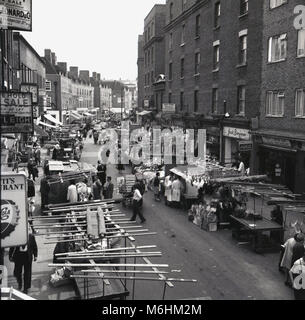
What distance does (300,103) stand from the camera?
69.6ft

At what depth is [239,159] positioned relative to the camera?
90.8 ft

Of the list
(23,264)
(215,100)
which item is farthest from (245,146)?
(23,264)

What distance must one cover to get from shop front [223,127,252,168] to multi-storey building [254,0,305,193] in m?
0.76

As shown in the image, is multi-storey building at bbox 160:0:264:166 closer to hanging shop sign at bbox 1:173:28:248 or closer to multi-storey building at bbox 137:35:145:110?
hanging shop sign at bbox 1:173:28:248

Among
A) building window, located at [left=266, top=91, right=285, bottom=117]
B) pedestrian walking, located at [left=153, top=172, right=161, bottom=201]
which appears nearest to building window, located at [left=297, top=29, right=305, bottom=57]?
building window, located at [left=266, top=91, right=285, bottom=117]

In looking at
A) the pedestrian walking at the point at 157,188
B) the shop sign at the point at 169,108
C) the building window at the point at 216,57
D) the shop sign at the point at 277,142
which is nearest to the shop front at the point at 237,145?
the shop sign at the point at 277,142

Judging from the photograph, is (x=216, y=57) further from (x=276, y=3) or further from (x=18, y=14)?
(x=18, y=14)

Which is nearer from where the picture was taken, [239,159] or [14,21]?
[14,21]

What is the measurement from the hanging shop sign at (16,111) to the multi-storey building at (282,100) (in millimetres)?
12580

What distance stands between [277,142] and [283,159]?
1104mm

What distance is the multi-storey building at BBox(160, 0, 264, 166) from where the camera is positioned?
26531 mm

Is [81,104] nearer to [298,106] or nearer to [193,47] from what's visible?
[193,47]
